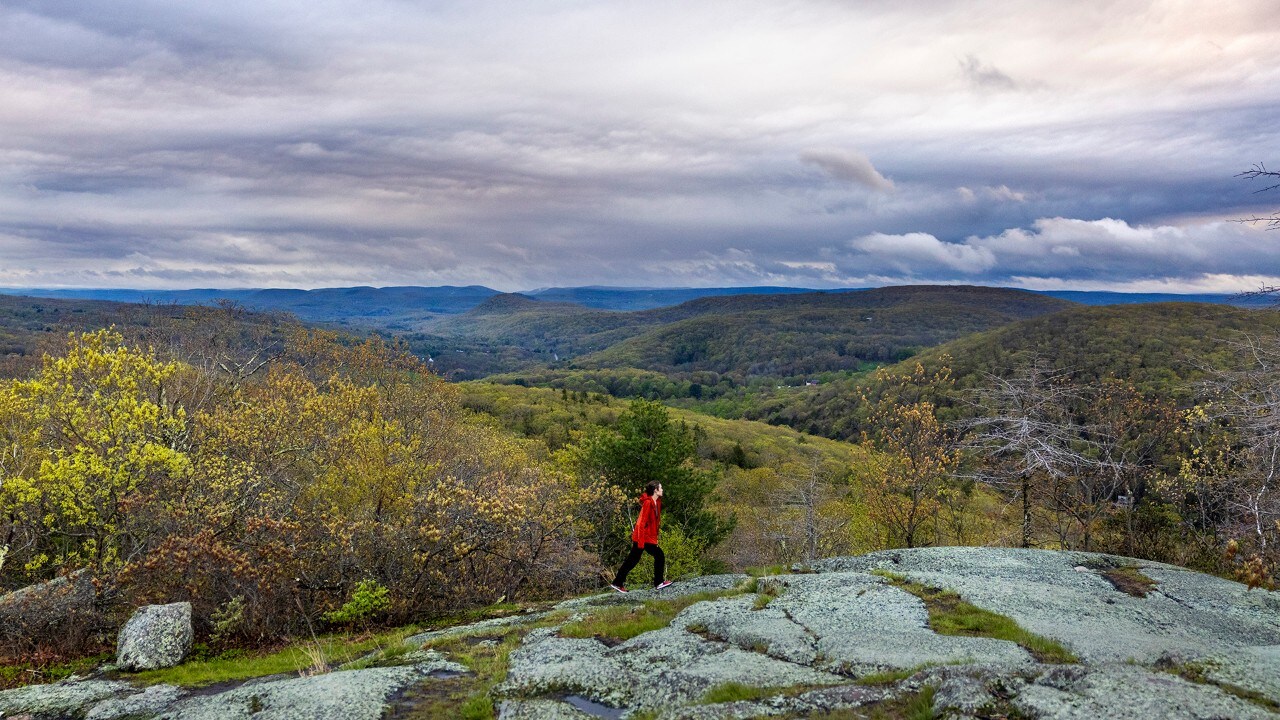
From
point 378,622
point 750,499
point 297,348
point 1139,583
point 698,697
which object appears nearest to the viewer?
point 698,697

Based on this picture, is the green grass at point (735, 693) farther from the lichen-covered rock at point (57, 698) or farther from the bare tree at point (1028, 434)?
the bare tree at point (1028, 434)

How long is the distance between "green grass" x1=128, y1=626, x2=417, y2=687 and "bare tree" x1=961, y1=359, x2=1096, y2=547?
17.7 metres

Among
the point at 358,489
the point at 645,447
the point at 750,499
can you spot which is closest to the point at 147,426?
the point at 358,489

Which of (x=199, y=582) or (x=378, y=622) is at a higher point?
(x=199, y=582)

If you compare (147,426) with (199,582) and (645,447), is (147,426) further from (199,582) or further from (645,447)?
(645,447)

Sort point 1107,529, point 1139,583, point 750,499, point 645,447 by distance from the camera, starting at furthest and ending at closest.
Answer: point 750,499
point 645,447
point 1107,529
point 1139,583

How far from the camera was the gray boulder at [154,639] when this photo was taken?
44.4 feet

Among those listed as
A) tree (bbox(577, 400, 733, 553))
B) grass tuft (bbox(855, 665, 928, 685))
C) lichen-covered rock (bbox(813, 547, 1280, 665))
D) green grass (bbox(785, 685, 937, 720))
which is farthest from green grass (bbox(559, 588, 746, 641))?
tree (bbox(577, 400, 733, 553))

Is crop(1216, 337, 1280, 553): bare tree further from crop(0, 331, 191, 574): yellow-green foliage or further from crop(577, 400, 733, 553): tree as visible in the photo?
crop(0, 331, 191, 574): yellow-green foliage

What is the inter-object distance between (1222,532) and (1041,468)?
20.3 feet

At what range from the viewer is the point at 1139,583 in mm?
15688

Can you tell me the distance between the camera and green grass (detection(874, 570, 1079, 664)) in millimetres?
11016

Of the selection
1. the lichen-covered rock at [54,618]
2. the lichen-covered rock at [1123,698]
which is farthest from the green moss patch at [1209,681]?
the lichen-covered rock at [54,618]

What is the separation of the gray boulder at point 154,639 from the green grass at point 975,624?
15835 millimetres
